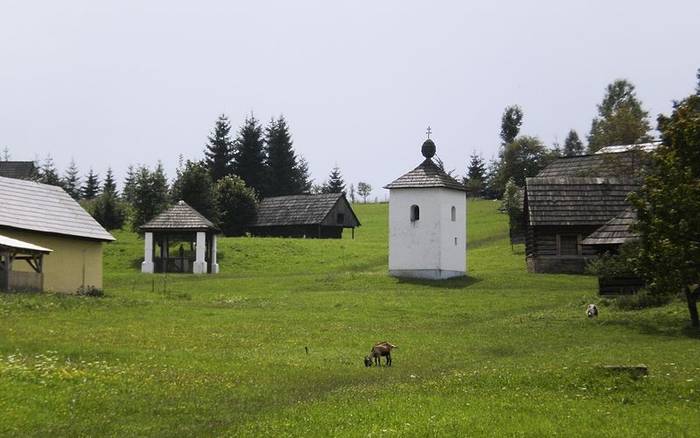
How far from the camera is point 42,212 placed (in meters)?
47.6

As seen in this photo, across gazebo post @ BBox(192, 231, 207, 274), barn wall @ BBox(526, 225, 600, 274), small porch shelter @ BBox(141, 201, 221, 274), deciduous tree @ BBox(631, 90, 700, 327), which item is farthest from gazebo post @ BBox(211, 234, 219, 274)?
deciduous tree @ BBox(631, 90, 700, 327)

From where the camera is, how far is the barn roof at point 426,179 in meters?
55.4

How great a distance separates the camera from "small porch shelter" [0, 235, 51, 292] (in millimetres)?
40062

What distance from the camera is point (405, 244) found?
54.9 m

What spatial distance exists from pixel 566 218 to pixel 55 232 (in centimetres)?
2686

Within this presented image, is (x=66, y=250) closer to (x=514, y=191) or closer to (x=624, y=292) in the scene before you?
(x=624, y=292)

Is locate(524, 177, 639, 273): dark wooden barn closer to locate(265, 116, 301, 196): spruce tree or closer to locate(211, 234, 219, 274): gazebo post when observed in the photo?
locate(211, 234, 219, 274): gazebo post

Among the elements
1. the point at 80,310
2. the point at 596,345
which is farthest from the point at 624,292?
the point at 80,310

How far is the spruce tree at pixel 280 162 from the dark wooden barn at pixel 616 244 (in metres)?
64.1

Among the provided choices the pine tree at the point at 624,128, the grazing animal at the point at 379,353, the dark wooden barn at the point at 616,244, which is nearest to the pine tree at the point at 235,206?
the pine tree at the point at 624,128

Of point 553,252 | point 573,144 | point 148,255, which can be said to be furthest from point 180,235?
point 573,144

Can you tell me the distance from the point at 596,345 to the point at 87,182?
105384 mm

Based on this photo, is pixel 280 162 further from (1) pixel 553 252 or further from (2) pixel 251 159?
(1) pixel 553 252

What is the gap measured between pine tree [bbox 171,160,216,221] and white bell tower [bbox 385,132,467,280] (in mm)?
23628
